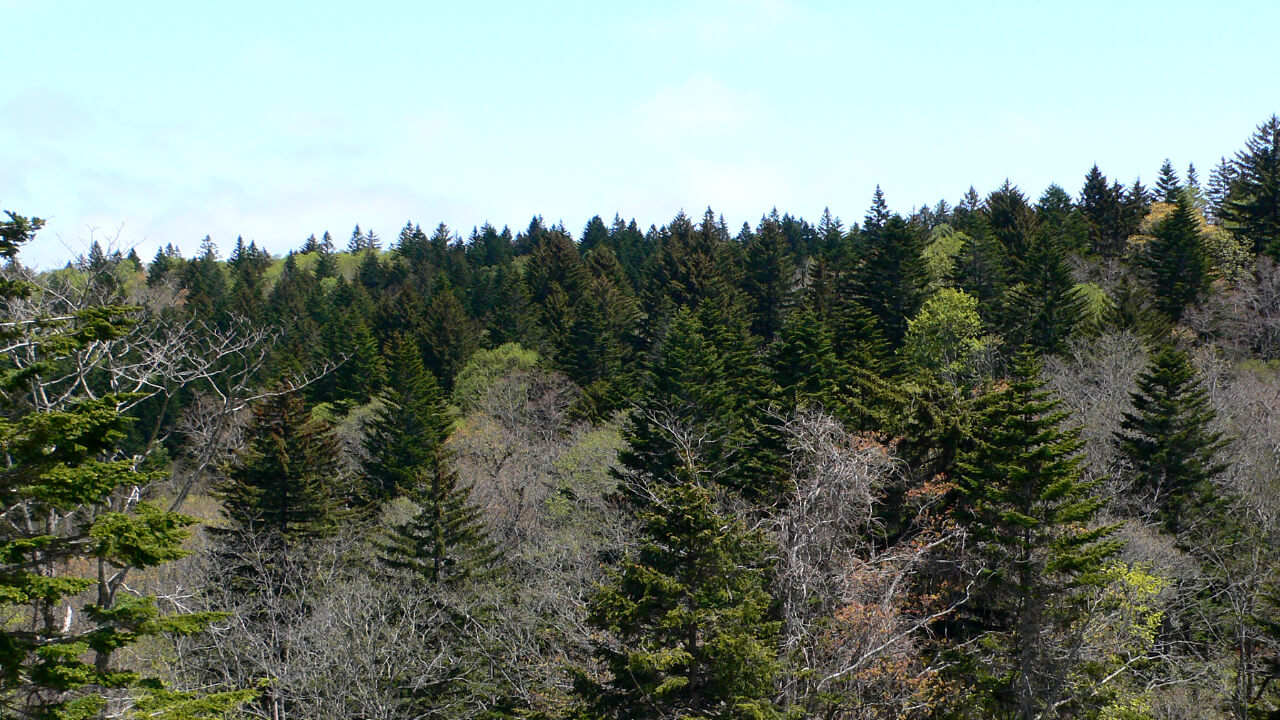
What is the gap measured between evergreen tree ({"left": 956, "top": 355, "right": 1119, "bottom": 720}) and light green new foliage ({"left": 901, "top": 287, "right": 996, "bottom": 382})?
20522mm

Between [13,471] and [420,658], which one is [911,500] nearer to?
[420,658]

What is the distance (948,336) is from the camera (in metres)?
44.6

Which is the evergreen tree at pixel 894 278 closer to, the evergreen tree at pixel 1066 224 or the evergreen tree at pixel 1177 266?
the evergreen tree at pixel 1066 224

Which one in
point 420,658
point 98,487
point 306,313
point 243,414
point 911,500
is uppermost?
point 306,313

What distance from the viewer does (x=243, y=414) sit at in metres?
60.0

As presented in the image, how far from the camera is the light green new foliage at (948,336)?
144 ft

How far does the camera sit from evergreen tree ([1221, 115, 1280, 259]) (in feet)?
198

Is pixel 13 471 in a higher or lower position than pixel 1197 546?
higher

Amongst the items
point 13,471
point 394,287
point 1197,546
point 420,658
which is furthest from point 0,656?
point 394,287

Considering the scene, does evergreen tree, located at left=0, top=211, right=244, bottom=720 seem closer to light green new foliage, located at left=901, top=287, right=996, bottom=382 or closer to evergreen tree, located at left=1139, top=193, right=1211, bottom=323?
light green new foliage, located at left=901, top=287, right=996, bottom=382

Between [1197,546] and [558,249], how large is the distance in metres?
50.8

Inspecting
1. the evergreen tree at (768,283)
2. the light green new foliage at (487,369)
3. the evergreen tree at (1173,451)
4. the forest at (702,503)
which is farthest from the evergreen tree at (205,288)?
the evergreen tree at (1173,451)

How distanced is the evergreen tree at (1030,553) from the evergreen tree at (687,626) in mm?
8141

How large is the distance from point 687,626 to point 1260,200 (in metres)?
61.6
